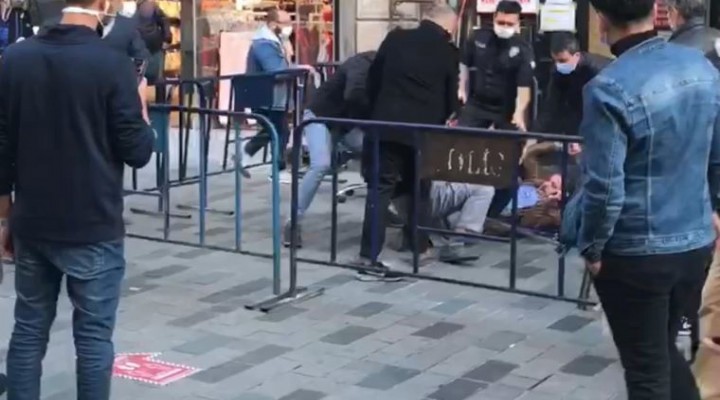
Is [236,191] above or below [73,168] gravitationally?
below

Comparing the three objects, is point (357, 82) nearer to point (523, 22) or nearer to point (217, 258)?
point (217, 258)

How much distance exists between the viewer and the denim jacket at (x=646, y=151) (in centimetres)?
399

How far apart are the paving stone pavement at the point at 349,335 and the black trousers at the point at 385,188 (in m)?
0.28

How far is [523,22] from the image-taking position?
1276 centimetres

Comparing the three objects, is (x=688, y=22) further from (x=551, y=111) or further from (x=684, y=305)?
(x=551, y=111)

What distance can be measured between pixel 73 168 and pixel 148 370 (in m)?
1.72

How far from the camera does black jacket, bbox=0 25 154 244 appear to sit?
4543mm

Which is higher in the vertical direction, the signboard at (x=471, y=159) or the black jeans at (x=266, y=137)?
the signboard at (x=471, y=159)

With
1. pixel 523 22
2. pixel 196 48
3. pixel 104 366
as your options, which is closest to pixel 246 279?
pixel 104 366

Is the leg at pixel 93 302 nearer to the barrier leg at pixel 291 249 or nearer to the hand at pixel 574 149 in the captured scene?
the barrier leg at pixel 291 249

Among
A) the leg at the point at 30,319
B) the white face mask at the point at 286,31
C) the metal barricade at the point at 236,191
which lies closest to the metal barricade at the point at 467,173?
the metal barricade at the point at 236,191

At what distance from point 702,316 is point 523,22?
7.86 meters

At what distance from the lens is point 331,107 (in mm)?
8680

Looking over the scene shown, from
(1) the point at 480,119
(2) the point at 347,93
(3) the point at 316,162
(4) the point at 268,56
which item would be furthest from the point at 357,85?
(4) the point at 268,56
